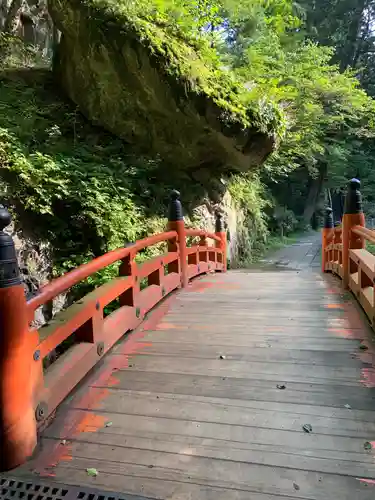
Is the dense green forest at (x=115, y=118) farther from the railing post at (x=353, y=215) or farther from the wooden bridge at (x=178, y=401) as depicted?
the railing post at (x=353, y=215)

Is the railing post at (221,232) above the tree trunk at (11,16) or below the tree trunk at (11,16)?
below

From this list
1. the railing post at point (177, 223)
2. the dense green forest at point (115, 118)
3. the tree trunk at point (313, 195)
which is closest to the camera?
the railing post at point (177, 223)

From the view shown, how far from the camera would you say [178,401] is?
262 centimetres

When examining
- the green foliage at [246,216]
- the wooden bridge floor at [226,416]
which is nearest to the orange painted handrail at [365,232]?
the wooden bridge floor at [226,416]

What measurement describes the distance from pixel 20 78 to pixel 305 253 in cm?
1291

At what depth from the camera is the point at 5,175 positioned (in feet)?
20.1

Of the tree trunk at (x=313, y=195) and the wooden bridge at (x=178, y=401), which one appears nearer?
the wooden bridge at (x=178, y=401)

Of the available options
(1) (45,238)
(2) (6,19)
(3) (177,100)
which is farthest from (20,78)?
(1) (45,238)

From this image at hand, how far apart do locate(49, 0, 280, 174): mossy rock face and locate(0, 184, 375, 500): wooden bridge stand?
14.5 ft

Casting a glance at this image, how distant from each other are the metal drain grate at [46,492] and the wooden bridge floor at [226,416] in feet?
0.14

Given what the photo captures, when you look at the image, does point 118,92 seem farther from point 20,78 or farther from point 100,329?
point 100,329

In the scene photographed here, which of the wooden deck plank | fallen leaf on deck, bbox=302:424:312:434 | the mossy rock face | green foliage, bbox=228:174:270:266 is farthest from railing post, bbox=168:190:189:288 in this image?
green foliage, bbox=228:174:270:266

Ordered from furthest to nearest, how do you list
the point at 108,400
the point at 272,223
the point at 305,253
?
the point at 272,223 < the point at 305,253 < the point at 108,400

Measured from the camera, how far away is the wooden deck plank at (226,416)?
75.2 inches
